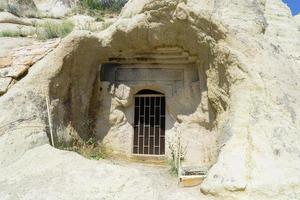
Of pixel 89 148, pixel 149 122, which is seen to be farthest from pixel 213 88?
pixel 89 148

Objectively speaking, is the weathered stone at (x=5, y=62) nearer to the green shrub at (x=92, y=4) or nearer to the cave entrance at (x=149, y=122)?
the cave entrance at (x=149, y=122)

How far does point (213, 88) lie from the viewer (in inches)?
267

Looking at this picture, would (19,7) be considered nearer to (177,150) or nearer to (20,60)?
(20,60)

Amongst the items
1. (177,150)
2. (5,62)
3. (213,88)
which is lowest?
(177,150)

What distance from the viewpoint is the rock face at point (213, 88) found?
464cm

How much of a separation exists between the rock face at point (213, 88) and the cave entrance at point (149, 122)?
0.29 metres

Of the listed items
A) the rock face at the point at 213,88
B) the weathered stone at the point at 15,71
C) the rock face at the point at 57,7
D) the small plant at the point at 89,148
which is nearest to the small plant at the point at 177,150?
the rock face at the point at 213,88

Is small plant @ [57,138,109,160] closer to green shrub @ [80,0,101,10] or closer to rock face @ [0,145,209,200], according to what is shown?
rock face @ [0,145,209,200]

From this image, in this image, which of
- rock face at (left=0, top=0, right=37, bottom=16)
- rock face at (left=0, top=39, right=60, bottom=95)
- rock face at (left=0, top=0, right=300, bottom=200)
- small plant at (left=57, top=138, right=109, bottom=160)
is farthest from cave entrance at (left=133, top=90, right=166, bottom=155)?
rock face at (left=0, top=0, right=37, bottom=16)

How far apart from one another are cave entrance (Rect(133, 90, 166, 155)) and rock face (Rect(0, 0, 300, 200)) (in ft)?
0.94

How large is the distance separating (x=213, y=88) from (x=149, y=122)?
186 cm

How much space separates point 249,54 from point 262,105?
0.88 meters

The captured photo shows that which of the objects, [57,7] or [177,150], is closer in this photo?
[177,150]

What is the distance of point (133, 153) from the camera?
811 cm
